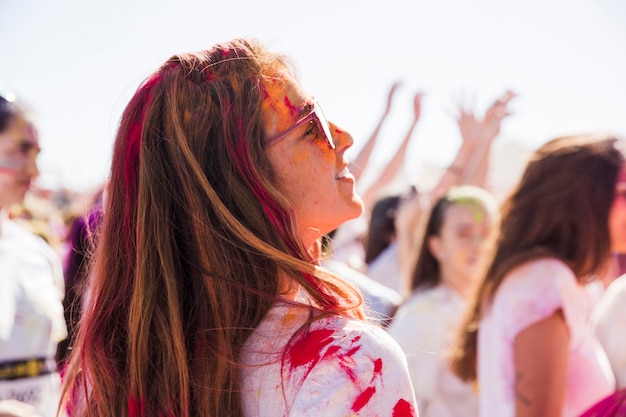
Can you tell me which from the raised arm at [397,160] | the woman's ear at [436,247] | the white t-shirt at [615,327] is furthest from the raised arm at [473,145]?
the white t-shirt at [615,327]

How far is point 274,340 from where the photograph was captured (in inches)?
38.5

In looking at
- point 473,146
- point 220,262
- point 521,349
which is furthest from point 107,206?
point 473,146

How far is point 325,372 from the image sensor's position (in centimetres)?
90

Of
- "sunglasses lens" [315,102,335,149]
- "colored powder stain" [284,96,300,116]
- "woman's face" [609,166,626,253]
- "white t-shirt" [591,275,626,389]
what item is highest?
"colored powder stain" [284,96,300,116]

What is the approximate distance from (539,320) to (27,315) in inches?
70.6

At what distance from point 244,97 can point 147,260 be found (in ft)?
1.10

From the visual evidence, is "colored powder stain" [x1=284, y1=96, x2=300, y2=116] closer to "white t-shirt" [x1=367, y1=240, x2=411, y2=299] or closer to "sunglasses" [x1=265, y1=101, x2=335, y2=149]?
"sunglasses" [x1=265, y1=101, x2=335, y2=149]

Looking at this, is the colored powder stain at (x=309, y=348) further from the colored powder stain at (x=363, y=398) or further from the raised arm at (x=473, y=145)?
the raised arm at (x=473, y=145)

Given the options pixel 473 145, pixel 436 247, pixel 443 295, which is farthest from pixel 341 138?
pixel 473 145

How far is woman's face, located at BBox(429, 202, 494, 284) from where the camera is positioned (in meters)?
3.13

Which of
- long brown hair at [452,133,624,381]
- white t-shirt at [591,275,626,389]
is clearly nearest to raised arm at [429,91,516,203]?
white t-shirt at [591,275,626,389]

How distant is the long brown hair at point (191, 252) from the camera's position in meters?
0.99

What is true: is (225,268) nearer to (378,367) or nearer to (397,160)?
(378,367)

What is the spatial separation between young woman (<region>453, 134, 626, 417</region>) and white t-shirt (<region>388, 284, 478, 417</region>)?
2.20 feet
